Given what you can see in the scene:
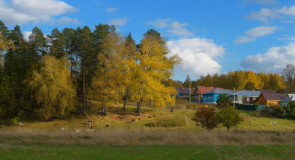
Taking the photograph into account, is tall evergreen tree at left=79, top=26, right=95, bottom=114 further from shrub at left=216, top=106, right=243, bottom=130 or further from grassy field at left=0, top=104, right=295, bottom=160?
shrub at left=216, top=106, right=243, bottom=130

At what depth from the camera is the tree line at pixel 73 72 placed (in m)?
41.2

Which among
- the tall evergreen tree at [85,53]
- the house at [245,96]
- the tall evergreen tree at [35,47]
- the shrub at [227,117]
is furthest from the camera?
the house at [245,96]

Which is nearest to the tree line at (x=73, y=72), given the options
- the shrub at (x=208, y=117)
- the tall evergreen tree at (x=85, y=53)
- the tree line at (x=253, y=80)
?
the tall evergreen tree at (x=85, y=53)

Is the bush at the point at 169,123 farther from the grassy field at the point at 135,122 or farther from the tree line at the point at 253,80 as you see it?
the tree line at the point at 253,80

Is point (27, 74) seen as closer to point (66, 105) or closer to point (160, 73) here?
point (66, 105)

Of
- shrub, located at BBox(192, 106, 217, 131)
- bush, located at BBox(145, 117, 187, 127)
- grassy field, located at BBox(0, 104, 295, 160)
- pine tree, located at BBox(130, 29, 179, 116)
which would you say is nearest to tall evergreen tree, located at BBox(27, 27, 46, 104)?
grassy field, located at BBox(0, 104, 295, 160)

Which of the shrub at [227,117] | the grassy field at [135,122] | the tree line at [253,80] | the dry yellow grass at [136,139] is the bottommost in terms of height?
the grassy field at [135,122]

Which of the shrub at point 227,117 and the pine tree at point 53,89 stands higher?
the pine tree at point 53,89

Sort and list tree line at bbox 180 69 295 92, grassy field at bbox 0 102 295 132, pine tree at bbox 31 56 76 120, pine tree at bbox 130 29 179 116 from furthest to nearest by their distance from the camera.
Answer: tree line at bbox 180 69 295 92 → pine tree at bbox 130 29 179 116 → pine tree at bbox 31 56 76 120 → grassy field at bbox 0 102 295 132

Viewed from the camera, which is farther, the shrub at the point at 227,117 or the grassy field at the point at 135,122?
the grassy field at the point at 135,122

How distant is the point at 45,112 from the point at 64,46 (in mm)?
13474

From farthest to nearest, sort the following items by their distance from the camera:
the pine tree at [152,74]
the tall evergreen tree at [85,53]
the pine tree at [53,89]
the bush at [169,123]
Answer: the tall evergreen tree at [85,53] < the pine tree at [152,74] < the pine tree at [53,89] < the bush at [169,123]

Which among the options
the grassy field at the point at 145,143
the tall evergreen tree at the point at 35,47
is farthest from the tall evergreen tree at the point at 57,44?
the grassy field at the point at 145,143

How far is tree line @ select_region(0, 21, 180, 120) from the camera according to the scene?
41188 mm
